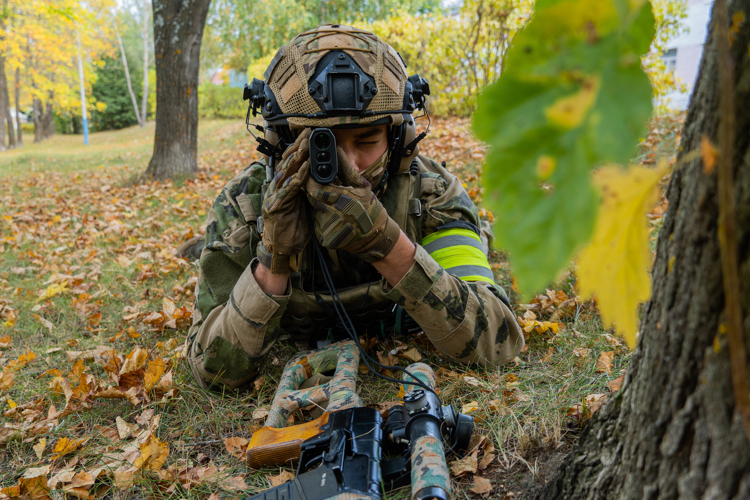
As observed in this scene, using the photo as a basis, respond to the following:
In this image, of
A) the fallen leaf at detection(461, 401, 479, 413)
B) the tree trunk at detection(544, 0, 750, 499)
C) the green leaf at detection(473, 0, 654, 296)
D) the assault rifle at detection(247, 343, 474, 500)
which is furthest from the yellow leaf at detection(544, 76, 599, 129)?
the fallen leaf at detection(461, 401, 479, 413)

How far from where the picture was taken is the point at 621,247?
440mm

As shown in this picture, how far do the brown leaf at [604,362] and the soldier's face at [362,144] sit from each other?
1098mm

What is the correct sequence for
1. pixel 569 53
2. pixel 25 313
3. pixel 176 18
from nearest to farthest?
pixel 569 53 < pixel 25 313 < pixel 176 18

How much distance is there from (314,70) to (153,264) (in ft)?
7.29

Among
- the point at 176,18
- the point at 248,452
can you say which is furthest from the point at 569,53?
the point at 176,18

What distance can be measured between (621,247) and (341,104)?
1516 millimetres

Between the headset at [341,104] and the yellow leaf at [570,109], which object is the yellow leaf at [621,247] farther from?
the headset at [341,104]

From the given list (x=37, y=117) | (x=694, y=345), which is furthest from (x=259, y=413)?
(x=37, y=117)

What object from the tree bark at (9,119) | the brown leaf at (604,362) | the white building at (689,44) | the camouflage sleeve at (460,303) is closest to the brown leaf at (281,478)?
the camouflage sleeve at (460,303)

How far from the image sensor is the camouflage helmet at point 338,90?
183cm

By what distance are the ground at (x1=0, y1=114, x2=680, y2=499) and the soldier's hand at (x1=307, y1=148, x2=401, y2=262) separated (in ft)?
1.78

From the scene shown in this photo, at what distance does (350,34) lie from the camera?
2045mm

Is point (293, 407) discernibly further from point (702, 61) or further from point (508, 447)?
point (702, 61)

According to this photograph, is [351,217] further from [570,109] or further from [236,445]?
[570,109]
